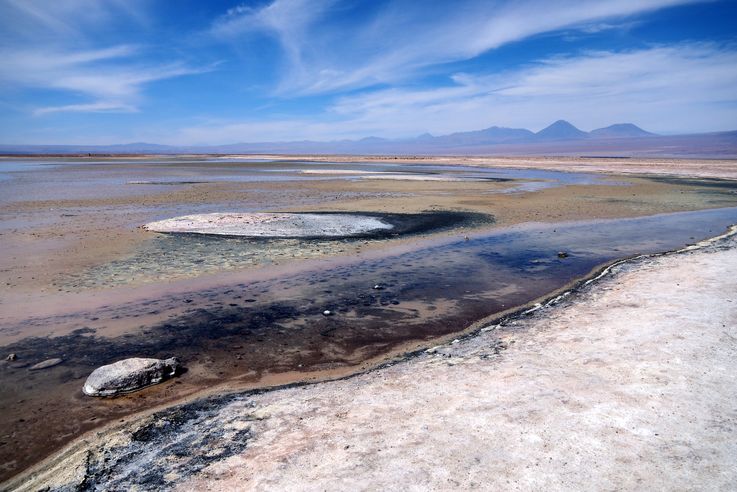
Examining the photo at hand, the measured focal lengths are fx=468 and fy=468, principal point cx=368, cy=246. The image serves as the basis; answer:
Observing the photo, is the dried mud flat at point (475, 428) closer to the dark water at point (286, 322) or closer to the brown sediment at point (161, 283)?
the brown sediment at point (161, 283)

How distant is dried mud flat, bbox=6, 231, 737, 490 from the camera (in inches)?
155

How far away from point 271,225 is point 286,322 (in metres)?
8.68

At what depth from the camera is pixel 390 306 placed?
931 centimetres

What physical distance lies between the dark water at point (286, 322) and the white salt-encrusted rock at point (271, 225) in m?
3.86

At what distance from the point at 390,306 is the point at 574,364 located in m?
3.98

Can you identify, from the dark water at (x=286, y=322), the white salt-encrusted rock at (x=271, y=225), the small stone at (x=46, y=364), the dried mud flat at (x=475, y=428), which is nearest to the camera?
the dried mud flat at (x=475, y=428)

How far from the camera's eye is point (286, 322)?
8453mm

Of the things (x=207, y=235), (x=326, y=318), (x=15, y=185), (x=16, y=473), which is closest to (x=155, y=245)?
(x=207, y=235)

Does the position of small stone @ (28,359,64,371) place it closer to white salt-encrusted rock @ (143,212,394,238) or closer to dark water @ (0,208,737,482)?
dark water @ (0,208,737,482)

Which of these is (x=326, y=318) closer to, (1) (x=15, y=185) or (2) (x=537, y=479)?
(2) (x=537, y=479)

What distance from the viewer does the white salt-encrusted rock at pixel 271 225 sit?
51.9ft

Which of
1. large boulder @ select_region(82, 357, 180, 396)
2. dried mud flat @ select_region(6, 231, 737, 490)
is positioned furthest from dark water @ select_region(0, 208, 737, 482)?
dried mud flat @ select_region(6, 231, 737, 490)

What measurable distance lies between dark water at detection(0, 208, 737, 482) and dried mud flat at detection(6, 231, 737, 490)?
873mm

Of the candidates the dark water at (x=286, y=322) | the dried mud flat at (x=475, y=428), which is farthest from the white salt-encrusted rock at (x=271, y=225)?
the dried mud flat at (x=475, y=428)
